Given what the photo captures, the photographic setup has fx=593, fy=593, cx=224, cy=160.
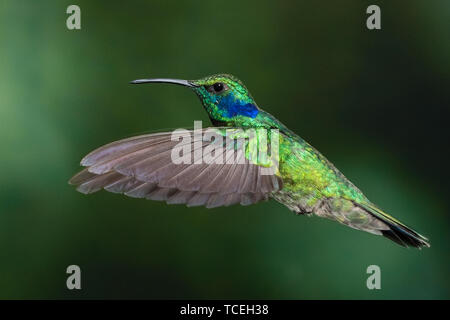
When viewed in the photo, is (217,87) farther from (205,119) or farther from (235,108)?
(205,119)

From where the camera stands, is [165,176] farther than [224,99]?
No

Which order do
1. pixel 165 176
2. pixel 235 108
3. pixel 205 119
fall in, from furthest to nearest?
pixel 205 119, pixel 235 108, pixel 165 176

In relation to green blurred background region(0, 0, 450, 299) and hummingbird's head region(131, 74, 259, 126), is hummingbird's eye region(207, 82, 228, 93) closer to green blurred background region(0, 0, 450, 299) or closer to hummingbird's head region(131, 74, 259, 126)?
hummingbird's head region(131, 74, 259, 126)

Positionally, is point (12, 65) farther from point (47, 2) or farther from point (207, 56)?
point (207, 56)

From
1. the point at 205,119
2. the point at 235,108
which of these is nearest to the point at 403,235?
the point at 235,108

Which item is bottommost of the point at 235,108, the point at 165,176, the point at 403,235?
the point at 403,235
